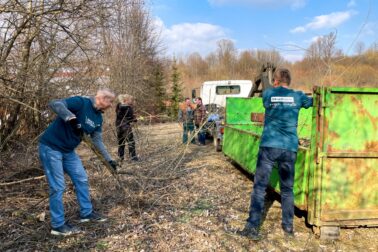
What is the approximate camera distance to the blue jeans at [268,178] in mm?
3467

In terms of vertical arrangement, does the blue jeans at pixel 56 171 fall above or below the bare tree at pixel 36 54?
below

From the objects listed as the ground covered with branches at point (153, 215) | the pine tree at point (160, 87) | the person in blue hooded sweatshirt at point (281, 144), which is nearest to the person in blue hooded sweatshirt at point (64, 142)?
the ground covered with branches at point (153, 215)

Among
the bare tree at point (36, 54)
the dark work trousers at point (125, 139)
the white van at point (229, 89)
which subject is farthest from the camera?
the white van at point (229, 89)

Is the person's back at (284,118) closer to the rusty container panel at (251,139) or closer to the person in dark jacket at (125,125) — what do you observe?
the rusty container panel at (251,139)

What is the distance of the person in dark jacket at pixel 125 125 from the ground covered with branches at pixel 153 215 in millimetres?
637

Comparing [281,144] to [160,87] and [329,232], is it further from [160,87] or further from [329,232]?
[160,87]

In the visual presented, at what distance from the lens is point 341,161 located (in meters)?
3.51

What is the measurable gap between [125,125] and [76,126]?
11.7ft

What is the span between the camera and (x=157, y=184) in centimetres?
534

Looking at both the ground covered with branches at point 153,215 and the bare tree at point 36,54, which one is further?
the bare tree at point 36,54

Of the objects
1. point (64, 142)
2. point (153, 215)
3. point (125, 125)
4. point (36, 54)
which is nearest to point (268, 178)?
point (153, 215)

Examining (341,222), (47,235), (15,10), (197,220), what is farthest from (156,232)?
(15,10)

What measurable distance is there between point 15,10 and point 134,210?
3.37 metres

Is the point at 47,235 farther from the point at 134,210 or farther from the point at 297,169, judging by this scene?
the point at 297,169
